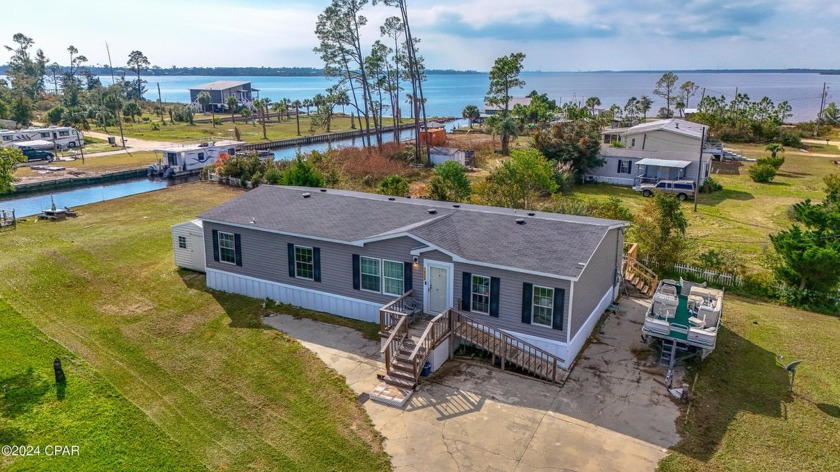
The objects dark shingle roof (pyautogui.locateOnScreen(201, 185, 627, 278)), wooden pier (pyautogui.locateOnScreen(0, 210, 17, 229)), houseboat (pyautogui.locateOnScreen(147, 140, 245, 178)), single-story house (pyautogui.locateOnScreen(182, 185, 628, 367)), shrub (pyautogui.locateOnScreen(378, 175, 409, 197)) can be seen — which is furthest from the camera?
houseboat (pyautogui.locateOnScreen(147, 140, 245, 178))

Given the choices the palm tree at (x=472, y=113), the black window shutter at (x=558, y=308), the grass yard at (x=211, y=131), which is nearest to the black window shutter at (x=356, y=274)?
the black window shutter at (x=558, y=308)

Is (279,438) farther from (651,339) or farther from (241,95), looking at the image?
(241,95)

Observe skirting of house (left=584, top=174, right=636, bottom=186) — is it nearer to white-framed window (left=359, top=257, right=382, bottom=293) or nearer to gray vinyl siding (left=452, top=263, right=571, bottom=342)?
white-framed window (left=359, top=257, right=382, bottom=293)

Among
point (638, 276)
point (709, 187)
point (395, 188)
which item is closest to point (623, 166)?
point (709, 187)

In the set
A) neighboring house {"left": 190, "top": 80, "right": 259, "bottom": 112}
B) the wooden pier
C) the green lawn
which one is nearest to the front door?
the green lawn

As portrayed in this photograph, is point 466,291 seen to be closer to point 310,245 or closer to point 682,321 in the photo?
point 310,245

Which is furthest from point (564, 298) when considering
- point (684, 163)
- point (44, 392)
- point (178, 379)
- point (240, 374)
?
point (684, 163)

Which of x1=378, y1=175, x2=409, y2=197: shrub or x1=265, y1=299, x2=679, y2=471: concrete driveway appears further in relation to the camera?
x1=378, y1=175, x2=409, y2=197: shrub

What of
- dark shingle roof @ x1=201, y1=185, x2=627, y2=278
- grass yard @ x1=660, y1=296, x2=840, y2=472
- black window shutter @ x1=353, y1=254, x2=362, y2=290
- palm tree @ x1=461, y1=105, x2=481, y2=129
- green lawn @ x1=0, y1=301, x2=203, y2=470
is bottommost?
grass yard @ x1=660, y1=296, x2=840, y2=472
